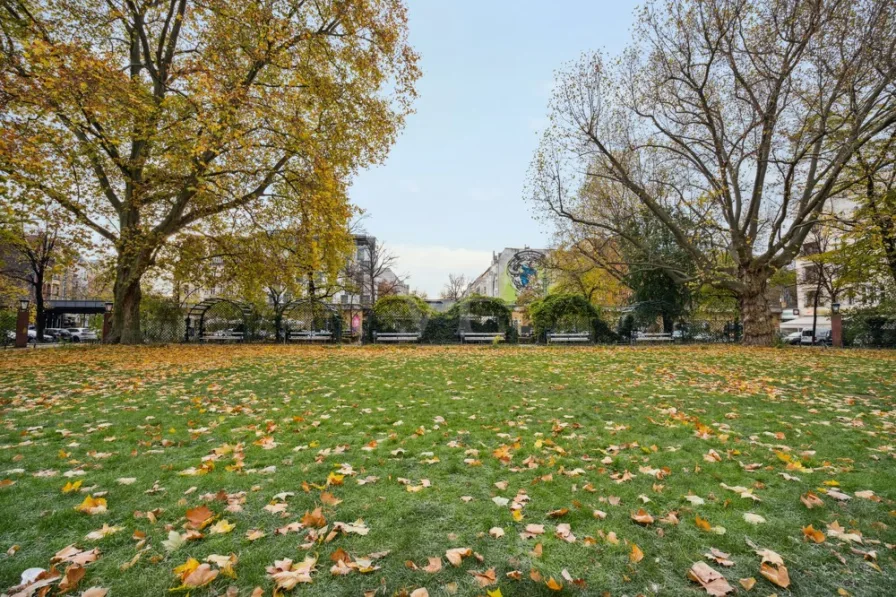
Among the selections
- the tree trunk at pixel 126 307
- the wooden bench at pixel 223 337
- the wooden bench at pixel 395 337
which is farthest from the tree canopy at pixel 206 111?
the wooden bench at pixel 395 337

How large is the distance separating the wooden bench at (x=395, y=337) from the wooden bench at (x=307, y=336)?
2.59m

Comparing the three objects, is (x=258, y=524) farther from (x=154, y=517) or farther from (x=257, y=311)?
(x=257, y=311)

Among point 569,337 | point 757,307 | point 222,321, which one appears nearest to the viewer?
point 757,307

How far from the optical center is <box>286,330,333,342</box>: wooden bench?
22641mm

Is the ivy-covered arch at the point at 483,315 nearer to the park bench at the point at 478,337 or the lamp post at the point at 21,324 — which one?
the park bench at the point at 478,337

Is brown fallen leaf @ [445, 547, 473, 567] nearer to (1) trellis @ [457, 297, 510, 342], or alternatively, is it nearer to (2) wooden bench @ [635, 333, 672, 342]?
(1) trellis @ [457, 297, 510, 342]

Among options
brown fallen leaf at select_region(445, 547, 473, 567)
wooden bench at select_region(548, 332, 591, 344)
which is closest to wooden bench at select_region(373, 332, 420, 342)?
wooden bench at select_region(548, 332, 591, 344)

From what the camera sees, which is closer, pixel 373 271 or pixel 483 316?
pixel 483 316

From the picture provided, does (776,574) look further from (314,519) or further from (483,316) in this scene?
(483,316)

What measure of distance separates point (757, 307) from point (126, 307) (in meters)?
25.9

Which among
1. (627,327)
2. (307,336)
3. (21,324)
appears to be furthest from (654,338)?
(21,324)

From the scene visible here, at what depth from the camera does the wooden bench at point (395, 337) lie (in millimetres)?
22453

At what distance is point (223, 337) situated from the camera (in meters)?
22.5

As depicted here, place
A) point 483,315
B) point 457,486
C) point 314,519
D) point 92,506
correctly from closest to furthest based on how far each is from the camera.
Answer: point 314,519, point 92,506, point 457,486, point 483,315
